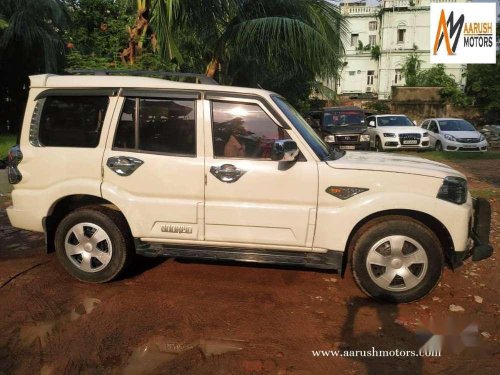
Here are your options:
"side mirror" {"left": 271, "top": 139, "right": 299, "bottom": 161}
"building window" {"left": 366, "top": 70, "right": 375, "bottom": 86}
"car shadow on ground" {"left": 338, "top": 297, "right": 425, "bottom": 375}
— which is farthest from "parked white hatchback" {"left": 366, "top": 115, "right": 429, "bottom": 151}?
"building window" {"left": 366, "top": 70, "right": 375, "bottom": 86}

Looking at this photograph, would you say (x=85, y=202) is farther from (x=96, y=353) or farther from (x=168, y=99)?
(x=96, y=353)

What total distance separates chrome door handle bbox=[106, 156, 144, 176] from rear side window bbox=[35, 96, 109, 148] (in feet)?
0.84

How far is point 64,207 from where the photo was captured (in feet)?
15.3

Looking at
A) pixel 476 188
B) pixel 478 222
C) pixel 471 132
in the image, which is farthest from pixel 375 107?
pixel 478 222

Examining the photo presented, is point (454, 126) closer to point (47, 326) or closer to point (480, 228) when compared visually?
point (480, 228)

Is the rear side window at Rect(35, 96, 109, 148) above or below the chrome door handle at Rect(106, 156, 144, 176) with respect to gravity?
above

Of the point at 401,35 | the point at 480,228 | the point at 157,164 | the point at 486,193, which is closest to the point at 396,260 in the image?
the point at 480,228

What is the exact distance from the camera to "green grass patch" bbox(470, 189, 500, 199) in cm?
850

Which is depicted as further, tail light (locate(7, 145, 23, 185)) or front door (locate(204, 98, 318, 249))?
tail light (locate(7, 145, 23, 185))

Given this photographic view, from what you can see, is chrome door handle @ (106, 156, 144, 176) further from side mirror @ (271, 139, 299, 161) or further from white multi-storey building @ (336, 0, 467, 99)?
white multi-storey building @ (336, 0, 467, 99)

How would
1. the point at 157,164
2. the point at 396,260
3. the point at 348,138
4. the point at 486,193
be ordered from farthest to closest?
the point at 348,138 < the point at 486,193 < the point at 157,164 < the point at 396,260

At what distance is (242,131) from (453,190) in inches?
74.4

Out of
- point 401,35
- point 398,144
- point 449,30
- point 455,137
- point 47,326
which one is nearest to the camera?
point 47,326

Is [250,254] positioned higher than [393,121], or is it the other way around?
[393,121]
